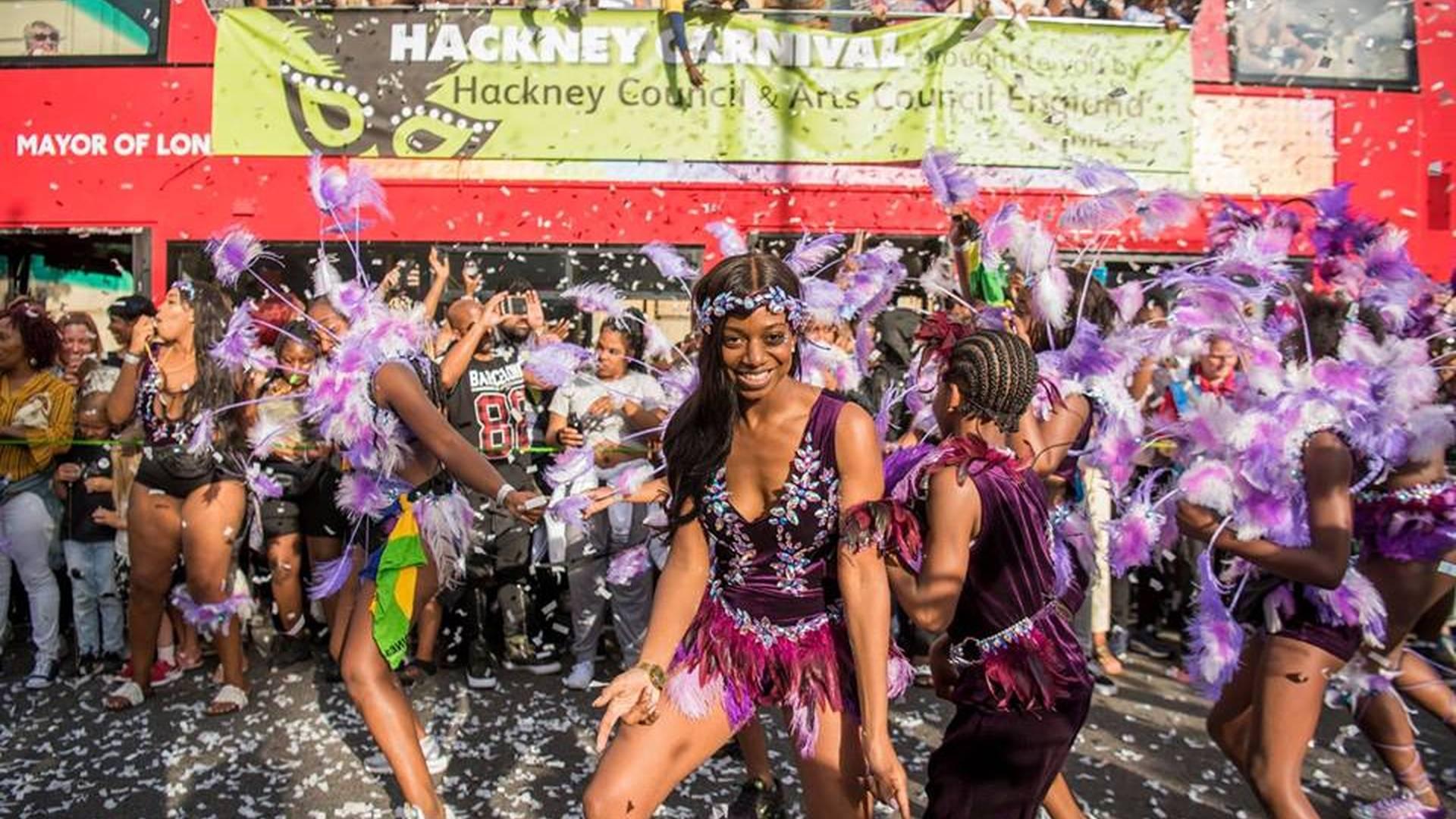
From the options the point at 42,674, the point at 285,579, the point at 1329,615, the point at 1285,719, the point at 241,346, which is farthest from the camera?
the point at 285,579

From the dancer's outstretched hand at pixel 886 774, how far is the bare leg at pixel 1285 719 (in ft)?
4.29

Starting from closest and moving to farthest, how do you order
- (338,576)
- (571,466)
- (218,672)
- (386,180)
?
(338,576)
(571,466)
(218,672)
(386,180)

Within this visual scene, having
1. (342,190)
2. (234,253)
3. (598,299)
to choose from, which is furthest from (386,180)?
(598,299)

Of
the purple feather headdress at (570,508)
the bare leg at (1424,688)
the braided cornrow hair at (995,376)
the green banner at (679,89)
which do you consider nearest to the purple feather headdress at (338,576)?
the purple feather headdress at (570,508)

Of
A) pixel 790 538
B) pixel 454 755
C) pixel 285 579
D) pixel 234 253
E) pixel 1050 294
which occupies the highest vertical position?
pixel 234 253

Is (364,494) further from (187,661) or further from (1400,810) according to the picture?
(1400,810)

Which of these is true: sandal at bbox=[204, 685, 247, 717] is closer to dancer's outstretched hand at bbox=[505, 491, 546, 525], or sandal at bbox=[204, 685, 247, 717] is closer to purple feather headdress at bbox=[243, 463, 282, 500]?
purple feather headdress at bbox=[243, 463, 282, 500]

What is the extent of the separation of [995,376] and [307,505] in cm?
432

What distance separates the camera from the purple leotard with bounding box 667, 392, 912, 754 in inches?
102

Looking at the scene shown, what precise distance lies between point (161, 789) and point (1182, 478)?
12.6 feet

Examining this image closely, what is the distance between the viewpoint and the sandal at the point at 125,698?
16.7 feet

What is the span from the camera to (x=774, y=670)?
2.64m

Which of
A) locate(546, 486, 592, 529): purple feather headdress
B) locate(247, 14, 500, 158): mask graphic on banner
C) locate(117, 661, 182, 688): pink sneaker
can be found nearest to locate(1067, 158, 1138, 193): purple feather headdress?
locate(546, 486, 592, 529): purple feather headdress

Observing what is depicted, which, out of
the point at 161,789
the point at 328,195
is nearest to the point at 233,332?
the point at 328,195
